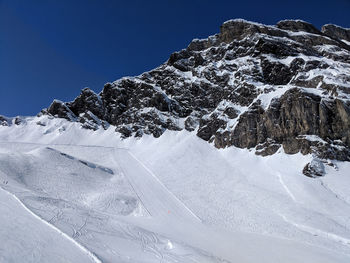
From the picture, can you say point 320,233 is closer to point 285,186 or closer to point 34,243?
point 285,186

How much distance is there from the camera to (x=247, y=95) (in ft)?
194

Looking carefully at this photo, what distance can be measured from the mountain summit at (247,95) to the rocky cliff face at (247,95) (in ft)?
0.67

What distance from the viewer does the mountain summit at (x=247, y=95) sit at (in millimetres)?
43094

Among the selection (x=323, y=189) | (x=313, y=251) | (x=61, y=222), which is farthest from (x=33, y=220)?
(x=323, y=189)

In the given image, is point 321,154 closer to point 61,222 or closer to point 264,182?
point 264,182

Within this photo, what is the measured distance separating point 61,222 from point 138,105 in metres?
72.9

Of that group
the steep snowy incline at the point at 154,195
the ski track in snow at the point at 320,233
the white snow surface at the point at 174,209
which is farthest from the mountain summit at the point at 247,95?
the steep snowy incline at the point at 154,195

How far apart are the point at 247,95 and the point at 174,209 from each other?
43023mm

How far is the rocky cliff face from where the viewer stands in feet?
142

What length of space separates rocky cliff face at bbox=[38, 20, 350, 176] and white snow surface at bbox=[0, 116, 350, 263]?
→ 5085 mm

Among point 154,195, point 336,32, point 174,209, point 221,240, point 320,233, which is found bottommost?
point 221,240

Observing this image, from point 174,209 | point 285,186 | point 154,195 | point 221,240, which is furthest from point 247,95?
point 221,240

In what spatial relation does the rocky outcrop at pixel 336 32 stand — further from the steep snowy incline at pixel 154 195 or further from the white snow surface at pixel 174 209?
the steep snowy incline at pixel 154 195

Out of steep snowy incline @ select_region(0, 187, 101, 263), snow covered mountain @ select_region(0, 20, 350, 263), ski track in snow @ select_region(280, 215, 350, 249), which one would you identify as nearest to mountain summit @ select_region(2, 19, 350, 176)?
snow covered mountain @ select_region(0, 20, 350, 263)
